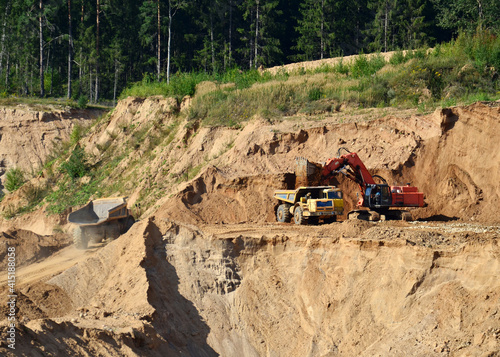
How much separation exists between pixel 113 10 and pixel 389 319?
4560cm

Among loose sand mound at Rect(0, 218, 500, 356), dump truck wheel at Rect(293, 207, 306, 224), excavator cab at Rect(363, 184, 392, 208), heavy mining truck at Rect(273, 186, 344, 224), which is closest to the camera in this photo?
loose sand mound at Rect(0, 218, 500, 356)

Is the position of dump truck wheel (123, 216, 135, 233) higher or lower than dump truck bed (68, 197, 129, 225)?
lower

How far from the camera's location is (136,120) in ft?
105

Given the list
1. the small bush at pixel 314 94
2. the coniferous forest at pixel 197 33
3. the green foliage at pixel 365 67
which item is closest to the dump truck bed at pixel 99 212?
the small bush at pixel 314 94

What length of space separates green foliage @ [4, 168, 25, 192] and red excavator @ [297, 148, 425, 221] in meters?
19.4

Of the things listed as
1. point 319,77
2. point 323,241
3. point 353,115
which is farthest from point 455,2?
point 323,241

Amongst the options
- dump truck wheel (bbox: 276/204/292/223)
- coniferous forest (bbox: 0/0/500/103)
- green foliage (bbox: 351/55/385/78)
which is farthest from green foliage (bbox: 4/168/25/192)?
green foliage (bbox: 351/55/385/78)

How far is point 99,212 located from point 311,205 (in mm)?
8100

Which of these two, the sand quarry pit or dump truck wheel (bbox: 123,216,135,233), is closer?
the sand quarry pit

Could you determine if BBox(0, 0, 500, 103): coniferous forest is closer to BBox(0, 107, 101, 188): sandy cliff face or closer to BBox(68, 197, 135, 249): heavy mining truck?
BBox(0, 107, 101, 188): sandy cliff face

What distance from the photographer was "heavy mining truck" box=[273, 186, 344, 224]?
62.3ft

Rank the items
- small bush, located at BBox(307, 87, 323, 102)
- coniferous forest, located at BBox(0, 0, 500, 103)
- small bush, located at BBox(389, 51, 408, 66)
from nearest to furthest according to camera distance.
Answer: small bush, located at BBox(307, 87, 323, 102)
small bush, located at BBox(389, 51, 408, 66)
coniferous forest, located at BBox(0, 0, 500, 103)

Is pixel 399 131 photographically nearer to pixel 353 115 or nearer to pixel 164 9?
pixel 353 115

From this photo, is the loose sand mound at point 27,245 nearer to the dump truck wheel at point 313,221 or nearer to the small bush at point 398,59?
the dump truck wheel at point 313,221
